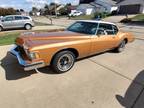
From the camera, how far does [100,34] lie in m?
Answer: 5.54

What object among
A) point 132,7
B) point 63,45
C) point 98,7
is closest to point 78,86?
point 63,45

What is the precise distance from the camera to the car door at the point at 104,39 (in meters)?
5.45

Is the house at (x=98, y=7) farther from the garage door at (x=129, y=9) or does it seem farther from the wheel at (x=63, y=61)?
the wheel at (x=63, y=61)

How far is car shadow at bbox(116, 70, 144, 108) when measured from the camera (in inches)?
131

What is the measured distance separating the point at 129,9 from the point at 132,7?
0.95 metres

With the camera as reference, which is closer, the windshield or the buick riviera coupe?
the buick riviera coupe

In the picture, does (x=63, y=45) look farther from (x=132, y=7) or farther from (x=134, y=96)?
(x=132, y=7)

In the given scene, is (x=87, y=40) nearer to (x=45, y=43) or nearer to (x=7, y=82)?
(x=45, y=43)

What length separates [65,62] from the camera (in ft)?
15.7

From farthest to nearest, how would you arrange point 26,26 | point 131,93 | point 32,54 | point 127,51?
point 26,26 < point 127,51 < point 32,54 < point 131,93

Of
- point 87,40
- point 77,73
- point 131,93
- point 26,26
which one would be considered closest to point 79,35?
point 87,40

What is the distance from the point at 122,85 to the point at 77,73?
4.43ft

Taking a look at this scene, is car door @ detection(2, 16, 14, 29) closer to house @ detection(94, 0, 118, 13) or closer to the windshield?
the windshield

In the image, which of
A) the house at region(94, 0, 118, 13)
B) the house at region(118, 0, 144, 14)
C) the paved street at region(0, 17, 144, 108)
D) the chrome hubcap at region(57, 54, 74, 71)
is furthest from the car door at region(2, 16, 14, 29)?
the house at region(94, 0, 118, 13)
